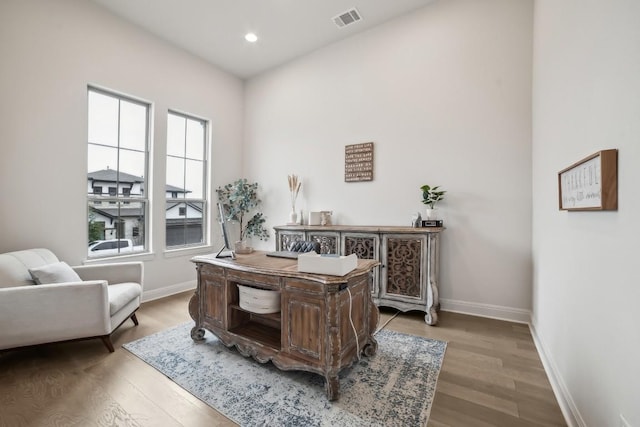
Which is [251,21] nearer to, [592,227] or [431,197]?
[431,197]

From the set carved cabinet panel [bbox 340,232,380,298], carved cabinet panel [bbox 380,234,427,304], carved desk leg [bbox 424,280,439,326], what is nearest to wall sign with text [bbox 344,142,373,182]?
carved cabinet panel [bbox 340,232,380,298]

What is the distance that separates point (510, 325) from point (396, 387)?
1769 millimetres

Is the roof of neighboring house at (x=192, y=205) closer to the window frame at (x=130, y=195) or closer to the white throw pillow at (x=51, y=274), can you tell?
the window frame at (x=130, y=195)

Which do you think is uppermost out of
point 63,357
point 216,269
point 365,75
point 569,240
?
→ point 365,75

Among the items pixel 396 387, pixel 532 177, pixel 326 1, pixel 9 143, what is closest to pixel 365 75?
pixel 326 1

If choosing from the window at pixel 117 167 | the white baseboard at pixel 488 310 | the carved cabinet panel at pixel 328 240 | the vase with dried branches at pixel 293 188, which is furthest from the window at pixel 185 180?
the white baseboard at pixel 488 310

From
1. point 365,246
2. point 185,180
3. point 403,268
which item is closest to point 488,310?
point 403,268

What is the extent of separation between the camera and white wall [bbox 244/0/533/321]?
9.64ft

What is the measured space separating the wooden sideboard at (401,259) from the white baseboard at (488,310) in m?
0.19

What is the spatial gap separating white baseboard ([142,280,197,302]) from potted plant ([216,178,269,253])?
1.17 meters

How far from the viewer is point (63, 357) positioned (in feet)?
7.43

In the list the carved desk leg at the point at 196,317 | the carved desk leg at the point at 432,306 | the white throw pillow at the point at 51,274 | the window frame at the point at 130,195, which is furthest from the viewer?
the window frame at the point at 130,195

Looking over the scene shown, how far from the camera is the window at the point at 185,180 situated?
13.6 ft

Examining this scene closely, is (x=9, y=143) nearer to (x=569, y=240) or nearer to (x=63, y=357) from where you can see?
(x=63, y=357)
